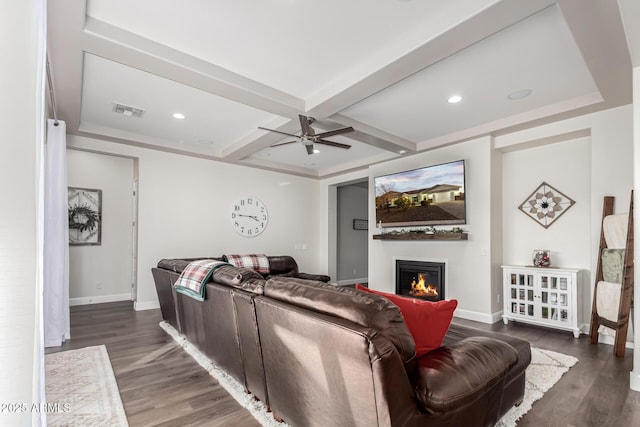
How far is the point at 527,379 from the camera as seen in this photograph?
108 inches

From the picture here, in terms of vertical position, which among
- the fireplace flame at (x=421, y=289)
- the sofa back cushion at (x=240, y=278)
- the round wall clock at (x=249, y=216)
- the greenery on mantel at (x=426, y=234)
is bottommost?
the fireplace flame at (x=421, y=289)

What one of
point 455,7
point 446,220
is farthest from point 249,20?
point 446,220

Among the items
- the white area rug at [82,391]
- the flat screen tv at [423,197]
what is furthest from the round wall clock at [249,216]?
the white area rug at [82,391]

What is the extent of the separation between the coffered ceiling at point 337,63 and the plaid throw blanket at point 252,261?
2279 mm

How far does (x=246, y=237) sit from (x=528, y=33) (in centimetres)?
549

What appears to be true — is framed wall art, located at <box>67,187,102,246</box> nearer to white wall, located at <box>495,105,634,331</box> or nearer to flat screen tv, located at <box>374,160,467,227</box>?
flat screen tv, located at <box>374,160,467,227</box>

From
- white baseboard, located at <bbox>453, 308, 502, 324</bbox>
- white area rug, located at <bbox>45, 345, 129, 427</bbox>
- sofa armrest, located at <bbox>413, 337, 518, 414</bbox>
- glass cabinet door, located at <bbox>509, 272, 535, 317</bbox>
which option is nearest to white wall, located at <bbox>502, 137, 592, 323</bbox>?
glass cabinet door, located at <bbox>509, 272, 535, 317</bbox>

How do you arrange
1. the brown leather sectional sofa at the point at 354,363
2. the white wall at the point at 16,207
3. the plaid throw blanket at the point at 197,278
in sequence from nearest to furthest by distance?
the white wall at the point at 16,207 → the brown leather sectional sofa at the point at 354,363 → the plaid throw blanket at the point at 197,278

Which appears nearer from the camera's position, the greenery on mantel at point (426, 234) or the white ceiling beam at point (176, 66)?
the white ceiling beam at point (176, 66)

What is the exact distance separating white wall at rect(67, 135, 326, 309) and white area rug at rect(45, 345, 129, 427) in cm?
225

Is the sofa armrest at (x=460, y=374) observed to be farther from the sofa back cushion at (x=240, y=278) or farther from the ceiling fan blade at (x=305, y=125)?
the ceiling fan blade at (x=305, y=125)

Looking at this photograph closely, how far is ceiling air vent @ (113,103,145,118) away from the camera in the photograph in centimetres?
412

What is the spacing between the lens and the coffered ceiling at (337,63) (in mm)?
2432

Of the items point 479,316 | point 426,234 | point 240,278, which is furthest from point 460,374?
point 426,234
